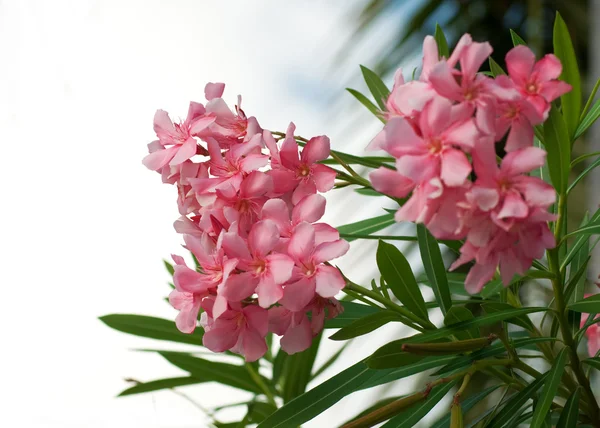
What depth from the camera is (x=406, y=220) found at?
0.50 meters

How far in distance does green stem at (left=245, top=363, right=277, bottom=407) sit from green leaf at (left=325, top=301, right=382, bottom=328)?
413 mm

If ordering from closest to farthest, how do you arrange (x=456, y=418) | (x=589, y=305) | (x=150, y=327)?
(x=456, y=418)
(x=589, y=305)
(x=150, y=327)

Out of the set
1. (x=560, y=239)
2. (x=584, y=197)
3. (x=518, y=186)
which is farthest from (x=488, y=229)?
(x=584, y=197)

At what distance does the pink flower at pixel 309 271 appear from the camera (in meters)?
0.55

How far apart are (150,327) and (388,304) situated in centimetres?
60

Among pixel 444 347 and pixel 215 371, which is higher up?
pixel 215 371

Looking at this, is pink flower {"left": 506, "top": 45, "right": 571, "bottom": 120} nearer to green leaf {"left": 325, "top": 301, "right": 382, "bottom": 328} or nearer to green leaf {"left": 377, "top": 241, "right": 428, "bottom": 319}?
green leaf {"left": 377, "top": 241, "right": 428, "bottom": 319}

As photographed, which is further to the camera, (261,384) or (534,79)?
(261,384)

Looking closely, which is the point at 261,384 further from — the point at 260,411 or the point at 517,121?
the point at 517,121

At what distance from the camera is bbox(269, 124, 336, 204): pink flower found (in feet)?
2.02

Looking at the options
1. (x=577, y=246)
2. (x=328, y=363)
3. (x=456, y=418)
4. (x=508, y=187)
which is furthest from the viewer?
(x=328, y=363)

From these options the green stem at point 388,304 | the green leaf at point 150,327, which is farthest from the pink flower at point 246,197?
the green leaf at point 150,327

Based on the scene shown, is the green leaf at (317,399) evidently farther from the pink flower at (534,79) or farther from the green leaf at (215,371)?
the green leaf at (215,371)

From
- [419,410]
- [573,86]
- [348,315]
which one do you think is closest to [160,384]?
[348,315]
